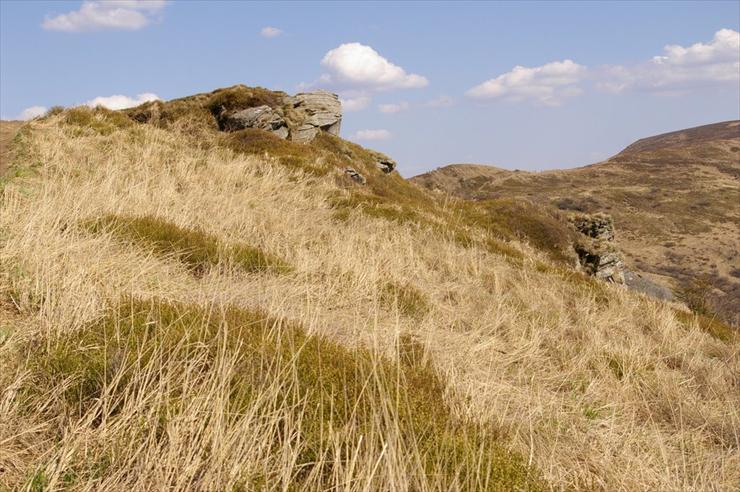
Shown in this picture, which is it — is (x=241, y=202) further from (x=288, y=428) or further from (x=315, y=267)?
(x=288, y=428)

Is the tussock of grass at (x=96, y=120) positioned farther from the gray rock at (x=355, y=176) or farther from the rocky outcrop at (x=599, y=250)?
the rocky outcrop at (x=599, y=250)

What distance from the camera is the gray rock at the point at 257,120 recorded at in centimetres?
2325

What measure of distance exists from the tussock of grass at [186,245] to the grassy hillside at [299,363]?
32 mm

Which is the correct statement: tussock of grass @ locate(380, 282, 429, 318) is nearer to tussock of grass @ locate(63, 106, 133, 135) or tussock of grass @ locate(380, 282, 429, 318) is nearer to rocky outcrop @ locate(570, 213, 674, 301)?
tussock of grass @ locate(63, 106, 133, 135)

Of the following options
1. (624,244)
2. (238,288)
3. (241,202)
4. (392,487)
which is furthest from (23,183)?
(624,244)

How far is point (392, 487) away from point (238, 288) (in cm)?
379

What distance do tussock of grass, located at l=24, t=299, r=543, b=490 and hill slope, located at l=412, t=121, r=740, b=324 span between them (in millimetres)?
51032

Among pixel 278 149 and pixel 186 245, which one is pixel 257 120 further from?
pixel 186 245

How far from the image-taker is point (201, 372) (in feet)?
10.9

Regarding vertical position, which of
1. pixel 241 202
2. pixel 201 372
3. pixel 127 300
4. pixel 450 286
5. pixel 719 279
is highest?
pixel 241 202

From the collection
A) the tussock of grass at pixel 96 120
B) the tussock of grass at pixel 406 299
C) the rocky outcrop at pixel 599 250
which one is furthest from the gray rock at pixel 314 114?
the tussock of grass at pixel 406 299

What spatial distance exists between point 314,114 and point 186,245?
70.5 feet

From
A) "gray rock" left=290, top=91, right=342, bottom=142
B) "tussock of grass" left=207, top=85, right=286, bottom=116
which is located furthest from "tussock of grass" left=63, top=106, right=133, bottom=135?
"gray rock" left=290, top=91, right=342, bottom=142

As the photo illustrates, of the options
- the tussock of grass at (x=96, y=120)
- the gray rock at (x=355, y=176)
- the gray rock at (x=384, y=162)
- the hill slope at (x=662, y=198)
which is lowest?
the hill slope at (x=662, y=198)
